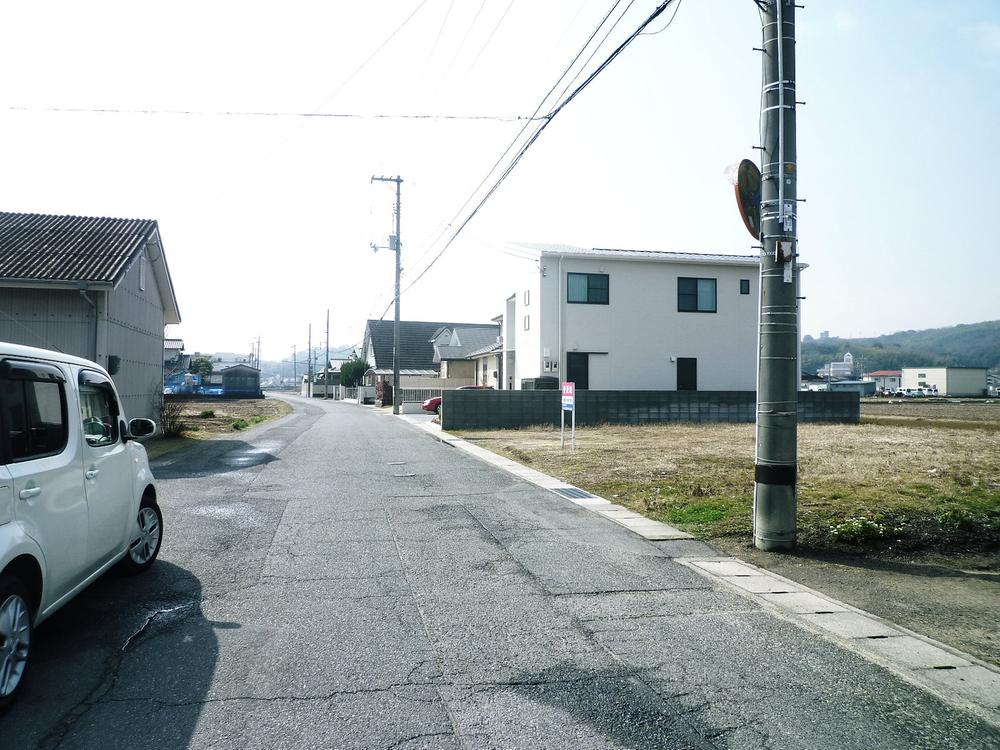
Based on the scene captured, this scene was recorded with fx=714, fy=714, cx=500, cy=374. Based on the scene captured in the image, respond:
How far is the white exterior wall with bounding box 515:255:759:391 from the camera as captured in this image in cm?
2789

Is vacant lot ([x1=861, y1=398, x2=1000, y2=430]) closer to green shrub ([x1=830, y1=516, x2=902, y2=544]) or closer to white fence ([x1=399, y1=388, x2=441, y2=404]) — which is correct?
green shrub ([x1=830, y1=516, x2=902, y2=544])

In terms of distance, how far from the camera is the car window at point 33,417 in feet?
12.2

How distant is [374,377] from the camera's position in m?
64.1

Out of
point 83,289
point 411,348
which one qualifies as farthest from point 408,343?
point 83,289

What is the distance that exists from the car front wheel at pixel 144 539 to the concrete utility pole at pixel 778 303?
223 inches

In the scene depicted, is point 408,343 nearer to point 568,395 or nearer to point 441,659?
point 568,395

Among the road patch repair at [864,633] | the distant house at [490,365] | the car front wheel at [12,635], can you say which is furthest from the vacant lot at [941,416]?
the car front wheel at [12,635]

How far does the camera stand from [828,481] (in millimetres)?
10734

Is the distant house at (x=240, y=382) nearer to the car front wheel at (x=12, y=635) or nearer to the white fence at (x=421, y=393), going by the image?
the white fence at (x=421, y=393)

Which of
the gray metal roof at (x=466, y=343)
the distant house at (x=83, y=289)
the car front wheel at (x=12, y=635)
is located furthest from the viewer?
the gray metal roof at (x=466, y=343)

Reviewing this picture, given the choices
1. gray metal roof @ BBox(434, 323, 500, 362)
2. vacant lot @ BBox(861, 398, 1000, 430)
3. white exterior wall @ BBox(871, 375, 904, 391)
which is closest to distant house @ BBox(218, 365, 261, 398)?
gray metal roof @ BBox(434, 323, 500, 362)

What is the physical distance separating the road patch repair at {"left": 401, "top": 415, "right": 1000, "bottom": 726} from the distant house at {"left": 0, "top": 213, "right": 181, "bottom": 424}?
14.2 meters

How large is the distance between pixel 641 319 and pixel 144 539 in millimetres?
24599

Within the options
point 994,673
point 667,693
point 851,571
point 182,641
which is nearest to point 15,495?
point 182,641
